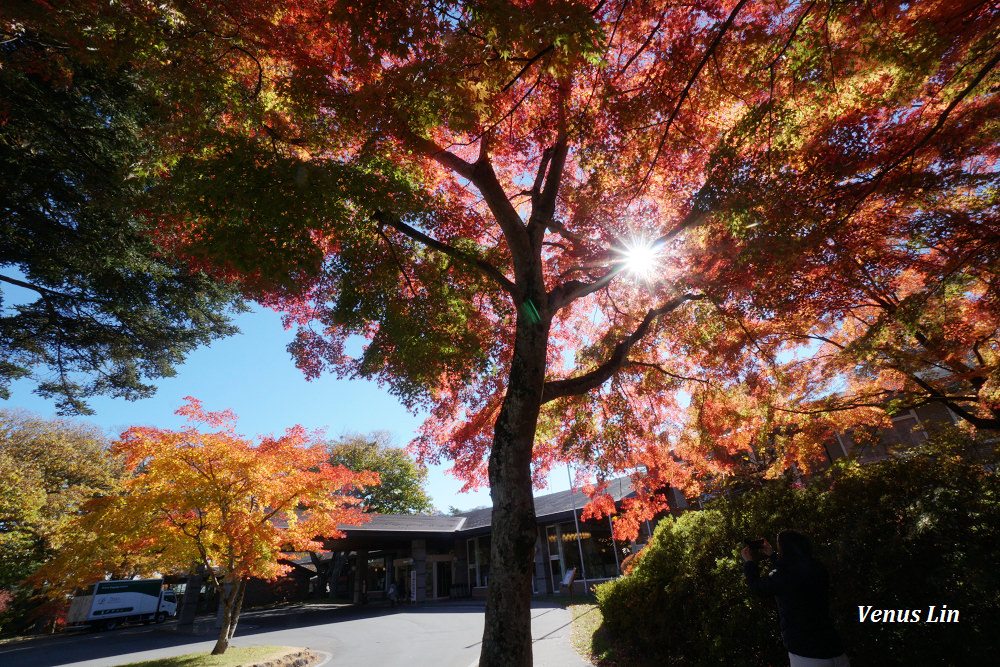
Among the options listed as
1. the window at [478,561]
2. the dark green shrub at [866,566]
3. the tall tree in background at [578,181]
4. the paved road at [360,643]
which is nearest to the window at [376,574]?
the window at [478,561]

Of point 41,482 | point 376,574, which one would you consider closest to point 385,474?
point 376,574

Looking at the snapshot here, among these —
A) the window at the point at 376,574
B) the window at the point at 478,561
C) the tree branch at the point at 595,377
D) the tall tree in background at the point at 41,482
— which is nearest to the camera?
the tree branch at the point at 595,377

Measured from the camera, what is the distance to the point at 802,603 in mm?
3408

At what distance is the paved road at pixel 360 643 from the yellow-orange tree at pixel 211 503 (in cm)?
247

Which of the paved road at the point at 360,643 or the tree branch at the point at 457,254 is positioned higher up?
the tree branch at the point at 457,254

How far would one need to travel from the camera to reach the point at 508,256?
825cm

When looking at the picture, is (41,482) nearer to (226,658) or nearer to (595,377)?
(226,658)

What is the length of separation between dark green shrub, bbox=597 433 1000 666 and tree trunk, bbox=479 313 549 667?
8.12 ft

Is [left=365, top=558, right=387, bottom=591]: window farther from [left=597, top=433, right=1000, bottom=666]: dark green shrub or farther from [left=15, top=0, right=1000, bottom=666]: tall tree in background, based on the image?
[left=597, top=433, right=1000, bottom=666]: dark green shrub

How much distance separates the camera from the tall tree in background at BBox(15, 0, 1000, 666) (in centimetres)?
469

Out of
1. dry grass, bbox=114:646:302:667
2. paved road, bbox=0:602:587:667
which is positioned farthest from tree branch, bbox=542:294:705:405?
dry grass, bbox=114:646:302:667

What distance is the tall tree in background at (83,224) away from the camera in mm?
8109

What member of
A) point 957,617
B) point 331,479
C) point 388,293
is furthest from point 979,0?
point 331,479

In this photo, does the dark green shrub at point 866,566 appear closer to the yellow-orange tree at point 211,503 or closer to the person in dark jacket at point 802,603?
the person in dark jacket at point 802,603
